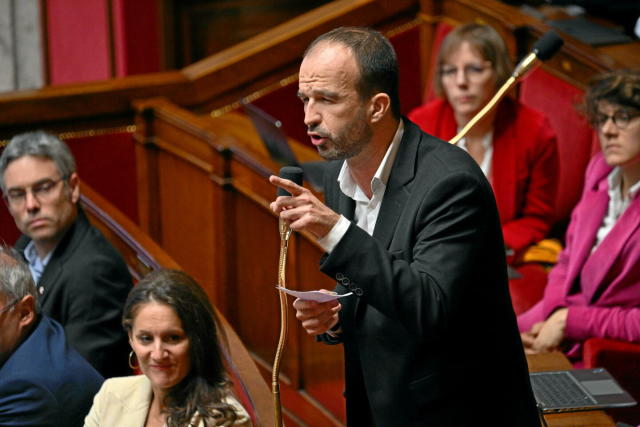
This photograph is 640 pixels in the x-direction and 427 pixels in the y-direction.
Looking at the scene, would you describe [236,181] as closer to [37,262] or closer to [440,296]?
[37,262]

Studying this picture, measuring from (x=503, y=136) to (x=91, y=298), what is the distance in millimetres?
964

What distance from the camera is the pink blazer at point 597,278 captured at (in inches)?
73.7

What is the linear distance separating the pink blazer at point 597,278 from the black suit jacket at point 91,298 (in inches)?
29.2

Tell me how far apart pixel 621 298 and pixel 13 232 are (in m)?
1.32

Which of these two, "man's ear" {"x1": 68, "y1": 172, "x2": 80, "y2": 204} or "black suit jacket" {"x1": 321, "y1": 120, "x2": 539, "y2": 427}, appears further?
"man's ear" {"x1": 68, "y1": 172, "x2": 80, "y2": 204}

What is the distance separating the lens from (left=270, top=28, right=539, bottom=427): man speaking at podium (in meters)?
1.07

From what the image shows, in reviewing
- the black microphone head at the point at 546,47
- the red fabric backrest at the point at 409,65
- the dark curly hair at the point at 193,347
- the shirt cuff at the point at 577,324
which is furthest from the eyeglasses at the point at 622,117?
the red fabric backrest at the point at 409,65

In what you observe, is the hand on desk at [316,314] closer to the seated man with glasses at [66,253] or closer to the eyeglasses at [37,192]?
the seated man with glasses at [66,253]

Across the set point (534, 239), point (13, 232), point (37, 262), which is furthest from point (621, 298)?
point (13, 232)

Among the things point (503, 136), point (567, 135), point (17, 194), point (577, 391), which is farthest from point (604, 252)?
point (17, 194)

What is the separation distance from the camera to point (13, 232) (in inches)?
96.1

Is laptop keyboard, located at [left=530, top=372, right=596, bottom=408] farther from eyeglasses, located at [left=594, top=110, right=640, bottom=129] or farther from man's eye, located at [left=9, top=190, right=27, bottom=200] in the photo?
man's eye, located at [left=9, top=190, right=27, bottom=200]

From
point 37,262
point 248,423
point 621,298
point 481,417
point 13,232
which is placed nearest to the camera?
point 481,417

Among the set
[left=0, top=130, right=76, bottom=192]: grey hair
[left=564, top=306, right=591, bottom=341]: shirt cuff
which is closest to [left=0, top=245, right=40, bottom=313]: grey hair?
[left=0, top=130, right=76, bottom=192]: grey hair
